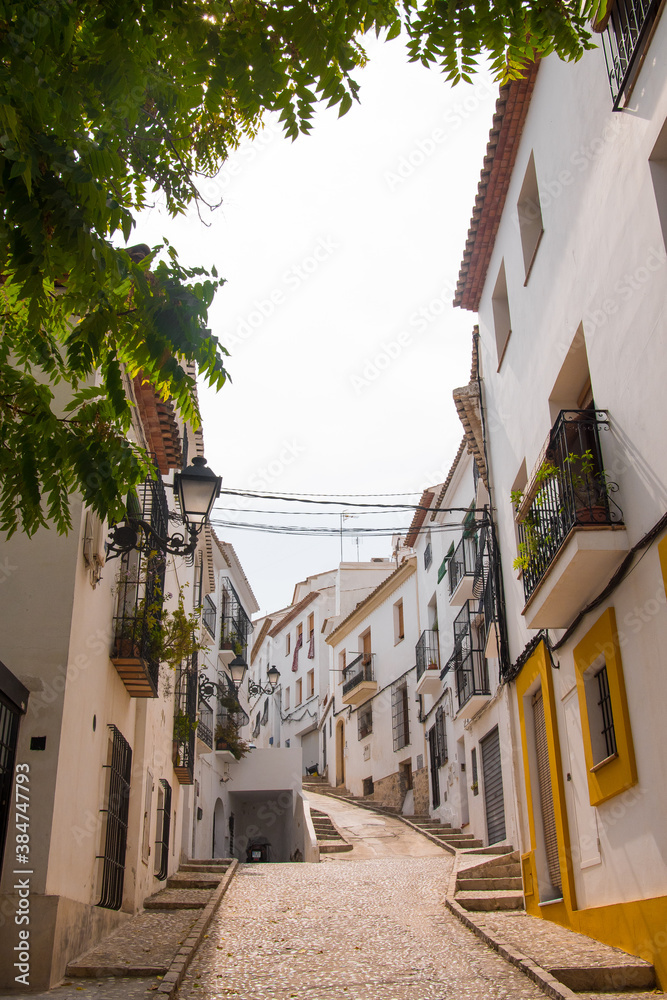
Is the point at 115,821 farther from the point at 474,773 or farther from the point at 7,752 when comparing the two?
the point at 474,773

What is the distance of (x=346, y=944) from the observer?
25.5 ft

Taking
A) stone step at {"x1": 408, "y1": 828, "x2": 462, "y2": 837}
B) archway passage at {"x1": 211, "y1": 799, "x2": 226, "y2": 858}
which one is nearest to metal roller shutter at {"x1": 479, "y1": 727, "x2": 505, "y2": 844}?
stone step at {"x1": 408, "y1": 828, "x2": 462, "y2": 837}

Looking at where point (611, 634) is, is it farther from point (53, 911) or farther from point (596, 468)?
point (53, 911)

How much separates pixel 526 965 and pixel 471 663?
10.1m

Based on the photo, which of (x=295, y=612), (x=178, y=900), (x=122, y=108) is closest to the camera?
(x=122, y=108)

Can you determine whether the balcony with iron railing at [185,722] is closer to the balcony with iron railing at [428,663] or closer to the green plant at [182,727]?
the green plant at [182,727]

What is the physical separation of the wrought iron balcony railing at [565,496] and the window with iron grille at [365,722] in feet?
66.2

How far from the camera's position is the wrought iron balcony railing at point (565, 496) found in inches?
263

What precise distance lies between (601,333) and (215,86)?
455 cm

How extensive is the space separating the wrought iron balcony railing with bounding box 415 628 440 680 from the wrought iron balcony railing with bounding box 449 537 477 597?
13.0 ft

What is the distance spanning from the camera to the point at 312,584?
1695 inches

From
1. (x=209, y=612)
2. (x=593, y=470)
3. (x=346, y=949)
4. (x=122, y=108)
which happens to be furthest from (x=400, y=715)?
(x=122, y=108)

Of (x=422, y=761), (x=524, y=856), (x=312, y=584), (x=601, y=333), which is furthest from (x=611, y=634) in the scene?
(x=312, y=584)

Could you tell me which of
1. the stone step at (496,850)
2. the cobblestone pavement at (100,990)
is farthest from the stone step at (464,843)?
the cobblestone pavement at (100,990)
